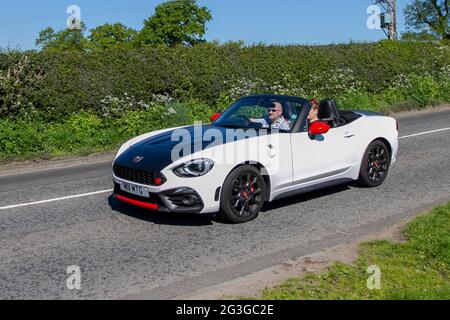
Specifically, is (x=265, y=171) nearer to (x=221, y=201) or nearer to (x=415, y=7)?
(x=221, y=201)

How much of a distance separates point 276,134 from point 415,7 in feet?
166

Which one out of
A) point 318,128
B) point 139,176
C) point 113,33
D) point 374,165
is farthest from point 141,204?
point 113,33

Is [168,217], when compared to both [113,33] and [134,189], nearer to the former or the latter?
[134,189]

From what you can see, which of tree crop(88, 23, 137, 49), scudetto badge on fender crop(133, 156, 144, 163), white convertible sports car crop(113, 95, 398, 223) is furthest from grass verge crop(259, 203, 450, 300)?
tree crop(88, 23, 137, 49)

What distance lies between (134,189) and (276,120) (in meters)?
Result: 2.20

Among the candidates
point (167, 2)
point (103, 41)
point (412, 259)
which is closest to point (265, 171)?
point (412, 259)

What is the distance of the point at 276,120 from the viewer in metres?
7.86

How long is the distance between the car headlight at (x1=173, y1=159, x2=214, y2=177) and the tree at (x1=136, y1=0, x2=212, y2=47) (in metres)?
67.4

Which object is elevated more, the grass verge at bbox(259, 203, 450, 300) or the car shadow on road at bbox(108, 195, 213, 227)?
the car shadow on road at bbox(108, 195, 213, 227)

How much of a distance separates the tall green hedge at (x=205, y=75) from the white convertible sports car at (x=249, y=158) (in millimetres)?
7206

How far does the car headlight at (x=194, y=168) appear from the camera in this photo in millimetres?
6637

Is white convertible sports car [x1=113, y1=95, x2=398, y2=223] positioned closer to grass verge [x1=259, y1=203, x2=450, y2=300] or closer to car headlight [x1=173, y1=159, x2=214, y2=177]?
car headlight [x1=173, y1=159, x2=214, y2=177]

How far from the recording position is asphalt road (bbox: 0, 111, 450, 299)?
5293 mm

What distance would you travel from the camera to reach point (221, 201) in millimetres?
6789
